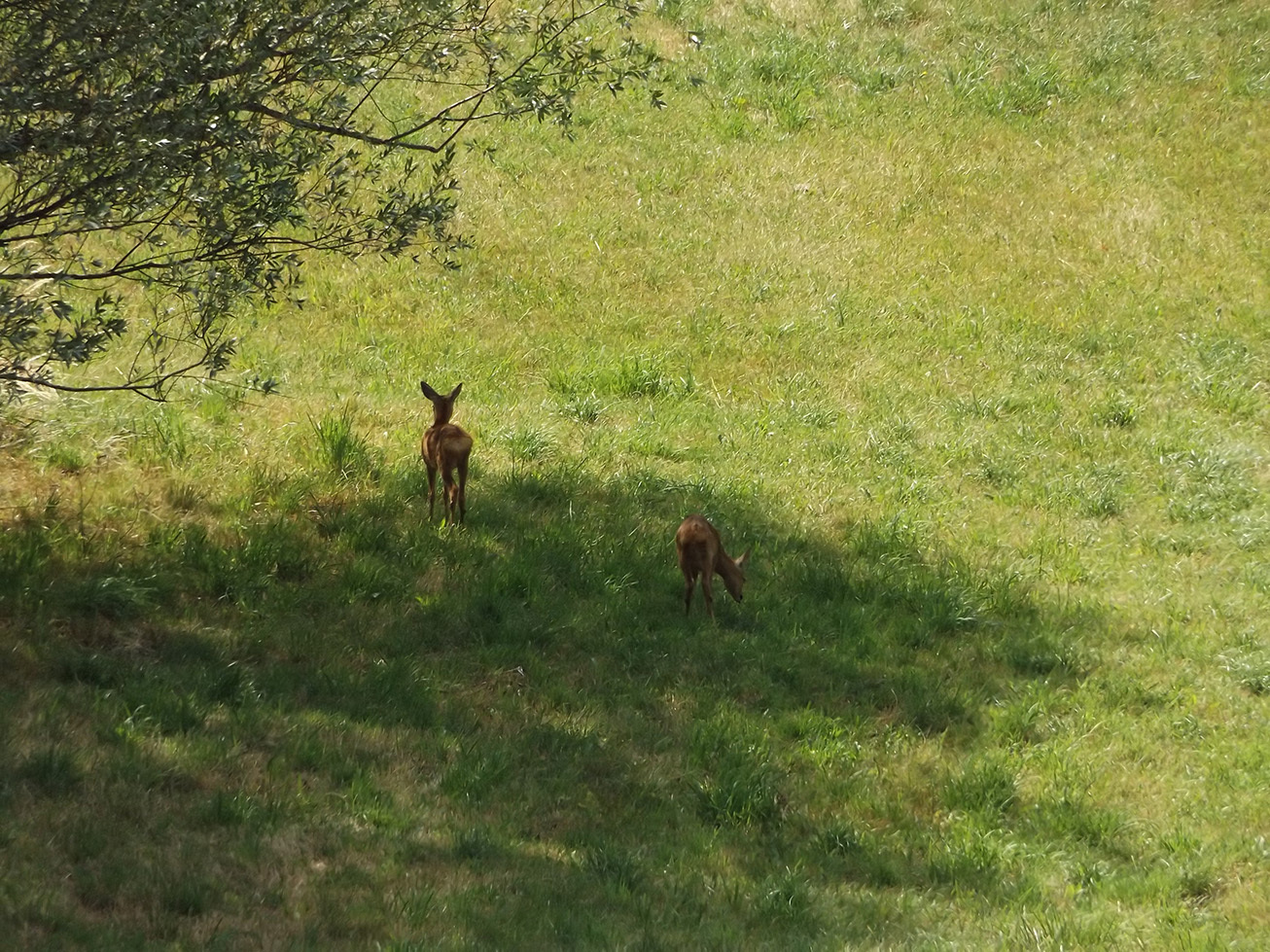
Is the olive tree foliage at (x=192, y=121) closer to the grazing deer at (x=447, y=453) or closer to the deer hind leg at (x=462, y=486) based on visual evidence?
the grazing deer at (x=447, y=453)

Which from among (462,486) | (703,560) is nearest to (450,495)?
(462,486)

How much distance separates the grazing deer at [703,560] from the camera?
34.0 feet

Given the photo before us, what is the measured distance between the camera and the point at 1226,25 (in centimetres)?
2539

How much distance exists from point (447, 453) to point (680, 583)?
203 cm

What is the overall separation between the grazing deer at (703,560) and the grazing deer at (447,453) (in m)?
1.79

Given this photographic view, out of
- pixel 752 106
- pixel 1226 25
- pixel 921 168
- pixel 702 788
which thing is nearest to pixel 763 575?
pixel 702 788

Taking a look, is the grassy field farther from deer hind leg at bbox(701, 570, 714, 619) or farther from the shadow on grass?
deer hind leg at bbox(701, 570, 714, 619)

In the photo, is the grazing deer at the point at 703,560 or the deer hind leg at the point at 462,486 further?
the deer hind leg at the point at 462,486

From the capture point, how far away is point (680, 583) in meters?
11.2

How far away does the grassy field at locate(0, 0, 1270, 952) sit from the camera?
730 centimetres

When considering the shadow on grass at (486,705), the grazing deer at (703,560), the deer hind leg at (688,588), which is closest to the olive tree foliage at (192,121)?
the shadow on grass at (486,705)

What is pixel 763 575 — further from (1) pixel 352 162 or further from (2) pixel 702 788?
(1) pixel 352 162

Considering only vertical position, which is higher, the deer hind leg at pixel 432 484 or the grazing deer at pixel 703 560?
the deer hind leg at pixel 432 484

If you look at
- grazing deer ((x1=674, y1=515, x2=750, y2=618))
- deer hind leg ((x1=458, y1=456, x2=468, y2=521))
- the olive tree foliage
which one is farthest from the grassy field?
the olive tree foliage
